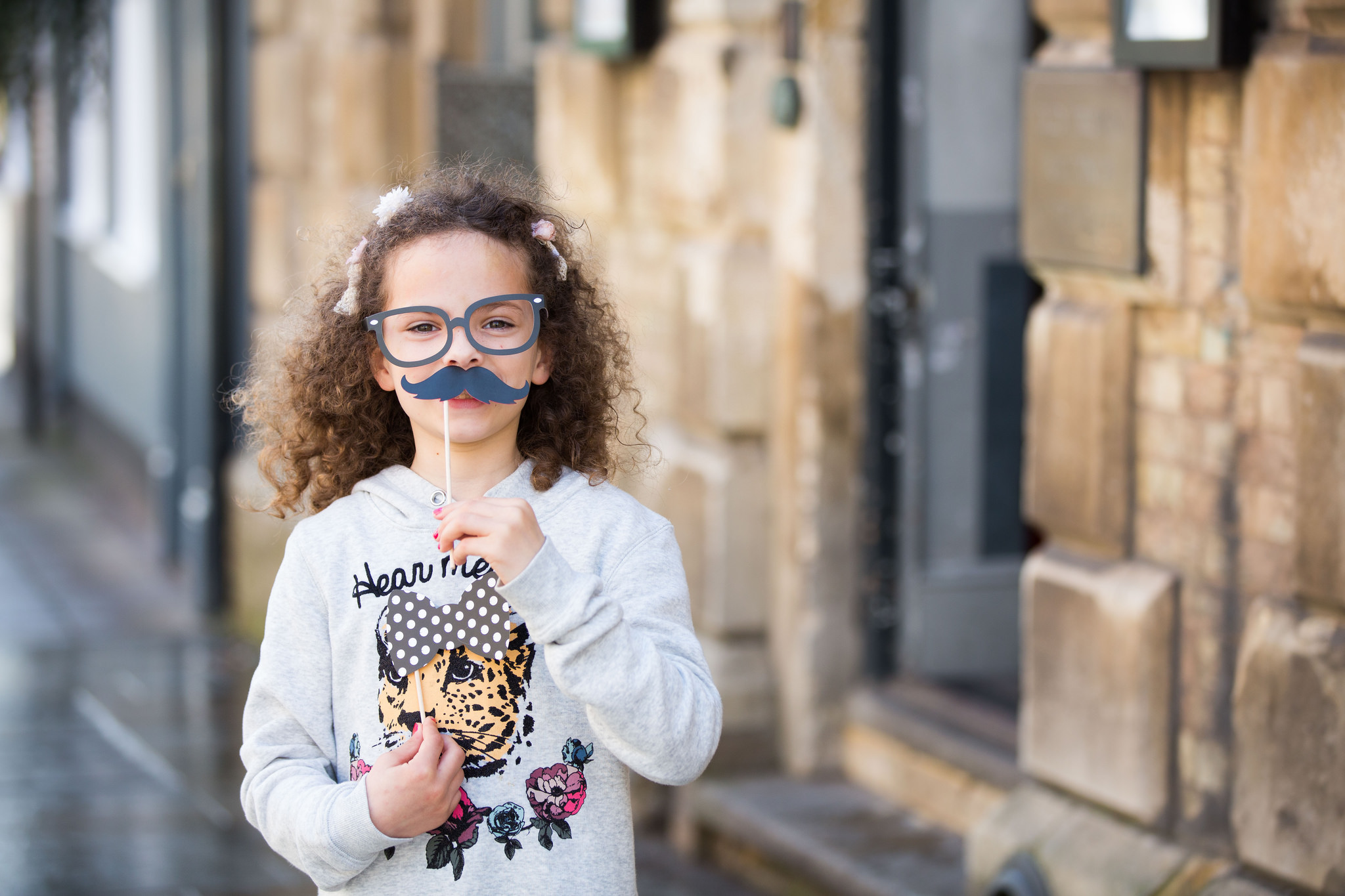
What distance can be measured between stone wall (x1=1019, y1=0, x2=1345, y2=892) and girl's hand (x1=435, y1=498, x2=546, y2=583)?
1658 millimetres

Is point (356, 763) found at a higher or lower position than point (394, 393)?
lower

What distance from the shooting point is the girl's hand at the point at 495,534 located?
1.97 metres

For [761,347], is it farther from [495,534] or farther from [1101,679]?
[495,534]

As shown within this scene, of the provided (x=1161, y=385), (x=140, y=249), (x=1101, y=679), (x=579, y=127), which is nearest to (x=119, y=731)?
(x=579, y=127)

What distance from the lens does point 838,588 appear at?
17.3 ft

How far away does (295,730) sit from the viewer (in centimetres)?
223

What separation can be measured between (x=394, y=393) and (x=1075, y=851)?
6.51ft

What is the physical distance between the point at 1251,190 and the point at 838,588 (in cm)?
220

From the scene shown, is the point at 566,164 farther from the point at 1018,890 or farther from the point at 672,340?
the point at 1018,890

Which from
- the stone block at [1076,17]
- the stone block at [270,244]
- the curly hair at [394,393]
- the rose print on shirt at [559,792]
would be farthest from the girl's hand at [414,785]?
the stone block at [270,244]

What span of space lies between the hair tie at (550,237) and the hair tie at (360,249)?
151mm

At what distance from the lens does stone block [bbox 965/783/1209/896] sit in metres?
3.63

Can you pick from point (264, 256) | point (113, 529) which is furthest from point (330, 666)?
point (113, 529)

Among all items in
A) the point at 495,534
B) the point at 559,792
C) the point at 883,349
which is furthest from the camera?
the point at 883,349
